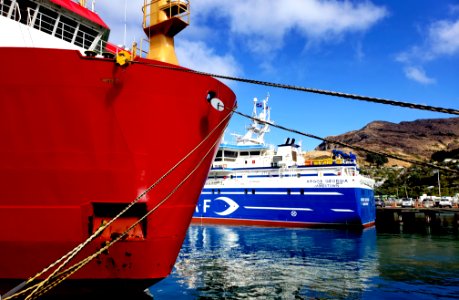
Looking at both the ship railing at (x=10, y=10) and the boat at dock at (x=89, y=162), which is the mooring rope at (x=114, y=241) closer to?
the boat at dock at (x=89, y=162)

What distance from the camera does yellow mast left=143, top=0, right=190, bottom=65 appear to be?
881 centimetres

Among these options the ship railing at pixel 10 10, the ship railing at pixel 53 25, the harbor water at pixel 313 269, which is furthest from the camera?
the harbor water at pixel 313 269

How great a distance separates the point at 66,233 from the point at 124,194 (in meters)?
1.30

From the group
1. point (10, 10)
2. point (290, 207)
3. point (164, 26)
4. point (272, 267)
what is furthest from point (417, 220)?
point (10, 10)

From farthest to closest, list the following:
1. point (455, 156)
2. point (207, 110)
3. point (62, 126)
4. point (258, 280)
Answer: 1. point (455, 156)
2. point (258, 280)
3. point (207, 110)
4. point (62, 126)

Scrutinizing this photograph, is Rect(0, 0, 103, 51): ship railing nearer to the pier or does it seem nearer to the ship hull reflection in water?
the ship hull reflection in water

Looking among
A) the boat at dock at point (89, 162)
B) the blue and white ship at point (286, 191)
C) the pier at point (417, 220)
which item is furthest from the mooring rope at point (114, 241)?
the pier at point (417, 220)

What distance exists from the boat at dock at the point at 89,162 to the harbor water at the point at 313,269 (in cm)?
320

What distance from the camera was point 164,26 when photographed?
29.3 ft

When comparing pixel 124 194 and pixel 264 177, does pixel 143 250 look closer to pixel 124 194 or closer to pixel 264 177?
pixel 124 194

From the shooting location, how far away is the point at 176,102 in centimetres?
729

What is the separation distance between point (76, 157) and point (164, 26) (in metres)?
4.29

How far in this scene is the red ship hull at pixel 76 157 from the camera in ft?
21.4

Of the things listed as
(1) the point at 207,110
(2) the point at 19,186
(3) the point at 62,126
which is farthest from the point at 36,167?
(1) the point at 207,110
